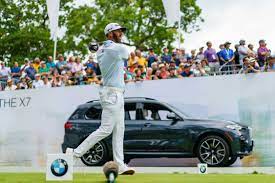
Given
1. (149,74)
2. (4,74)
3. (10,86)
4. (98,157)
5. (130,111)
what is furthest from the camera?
(4,74)

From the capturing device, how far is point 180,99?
22.2 m

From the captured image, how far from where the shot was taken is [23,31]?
46.8 metres

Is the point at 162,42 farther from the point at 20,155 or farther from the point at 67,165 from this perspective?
the point at 67,165

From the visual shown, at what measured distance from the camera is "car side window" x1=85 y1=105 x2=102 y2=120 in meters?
19.8

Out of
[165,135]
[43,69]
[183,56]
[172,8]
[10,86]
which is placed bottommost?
[165,135]

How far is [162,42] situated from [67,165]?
41863 mm

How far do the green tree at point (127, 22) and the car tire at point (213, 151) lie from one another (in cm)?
3047

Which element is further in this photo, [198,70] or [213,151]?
[198,70]

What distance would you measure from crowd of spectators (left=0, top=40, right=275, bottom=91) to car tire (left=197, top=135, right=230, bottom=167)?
3424 mm

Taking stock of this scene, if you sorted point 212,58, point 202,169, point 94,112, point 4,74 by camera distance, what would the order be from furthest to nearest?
point 4,74, point 212,58, point 94,112, point 202,169

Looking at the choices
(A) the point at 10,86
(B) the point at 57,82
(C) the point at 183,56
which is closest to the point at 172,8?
(C) the point at 183,56

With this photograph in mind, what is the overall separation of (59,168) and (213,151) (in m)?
10.0

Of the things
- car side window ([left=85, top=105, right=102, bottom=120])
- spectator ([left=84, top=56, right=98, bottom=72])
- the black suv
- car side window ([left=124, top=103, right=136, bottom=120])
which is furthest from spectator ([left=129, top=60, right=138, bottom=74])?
car side window ([left=85, top=105, right=102, bottom=120])

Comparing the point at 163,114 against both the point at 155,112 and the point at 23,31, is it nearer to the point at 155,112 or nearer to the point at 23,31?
the point at 155,112
